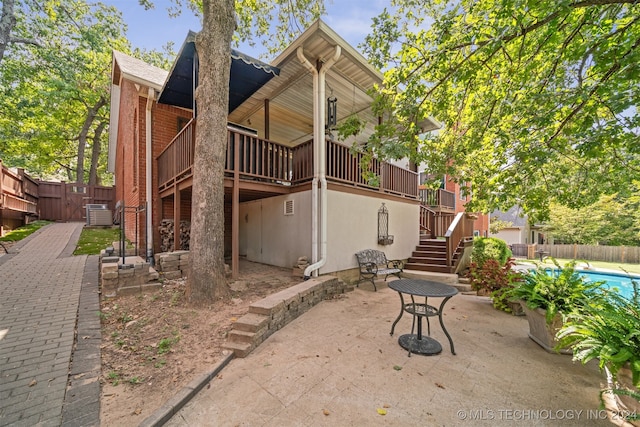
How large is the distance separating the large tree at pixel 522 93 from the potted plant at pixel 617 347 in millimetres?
2424

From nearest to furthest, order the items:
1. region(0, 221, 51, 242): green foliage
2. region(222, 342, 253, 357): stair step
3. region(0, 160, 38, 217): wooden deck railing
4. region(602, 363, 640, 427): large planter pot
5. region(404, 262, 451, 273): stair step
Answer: region(602, 363, 640, 427): large planter pot
region(222, 342, 253, 357): stair step
region(404, 262, 451, 273): stair step
region(0, 221, 51, 242): green foliage
region(0, 160, 38, 217): wooden deck railing

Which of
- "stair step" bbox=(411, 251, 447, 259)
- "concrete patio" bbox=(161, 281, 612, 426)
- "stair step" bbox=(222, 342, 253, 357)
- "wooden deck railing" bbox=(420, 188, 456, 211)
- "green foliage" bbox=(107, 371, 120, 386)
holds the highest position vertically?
"wooden deck railing" bbox=(420, 188, 456, 211)

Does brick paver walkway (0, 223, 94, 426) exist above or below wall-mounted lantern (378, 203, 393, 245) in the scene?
below

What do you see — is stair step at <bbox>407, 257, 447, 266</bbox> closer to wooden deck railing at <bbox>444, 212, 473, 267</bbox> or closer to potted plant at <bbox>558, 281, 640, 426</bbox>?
wooden deck railing at <bbox>444, 212, 473, 267</bbox>

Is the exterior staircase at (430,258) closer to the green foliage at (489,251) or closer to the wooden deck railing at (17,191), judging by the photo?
the green foliage at (489,251)

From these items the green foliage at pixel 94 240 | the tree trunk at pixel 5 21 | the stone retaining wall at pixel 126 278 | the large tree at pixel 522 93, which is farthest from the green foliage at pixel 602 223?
the tree trunk at pixel 5 21

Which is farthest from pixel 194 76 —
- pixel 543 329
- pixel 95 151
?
pixel 95 151

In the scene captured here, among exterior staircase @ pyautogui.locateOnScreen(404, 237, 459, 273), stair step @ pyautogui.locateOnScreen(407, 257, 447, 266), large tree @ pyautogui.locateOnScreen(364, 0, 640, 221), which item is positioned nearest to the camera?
large tree @ pyautogui.locateOnScreen(364, 0, 640, 221)

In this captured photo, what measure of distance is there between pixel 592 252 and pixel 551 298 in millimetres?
24010

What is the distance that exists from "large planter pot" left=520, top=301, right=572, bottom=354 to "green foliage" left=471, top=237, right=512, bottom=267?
4516mm

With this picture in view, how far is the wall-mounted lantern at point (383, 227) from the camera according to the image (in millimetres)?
7900

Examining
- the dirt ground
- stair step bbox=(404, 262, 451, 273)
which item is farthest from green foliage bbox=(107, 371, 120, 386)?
stair step bbox=(404, 262, 451, 273)

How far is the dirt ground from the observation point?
2.37 m

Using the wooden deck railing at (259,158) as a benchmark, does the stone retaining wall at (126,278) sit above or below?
below
